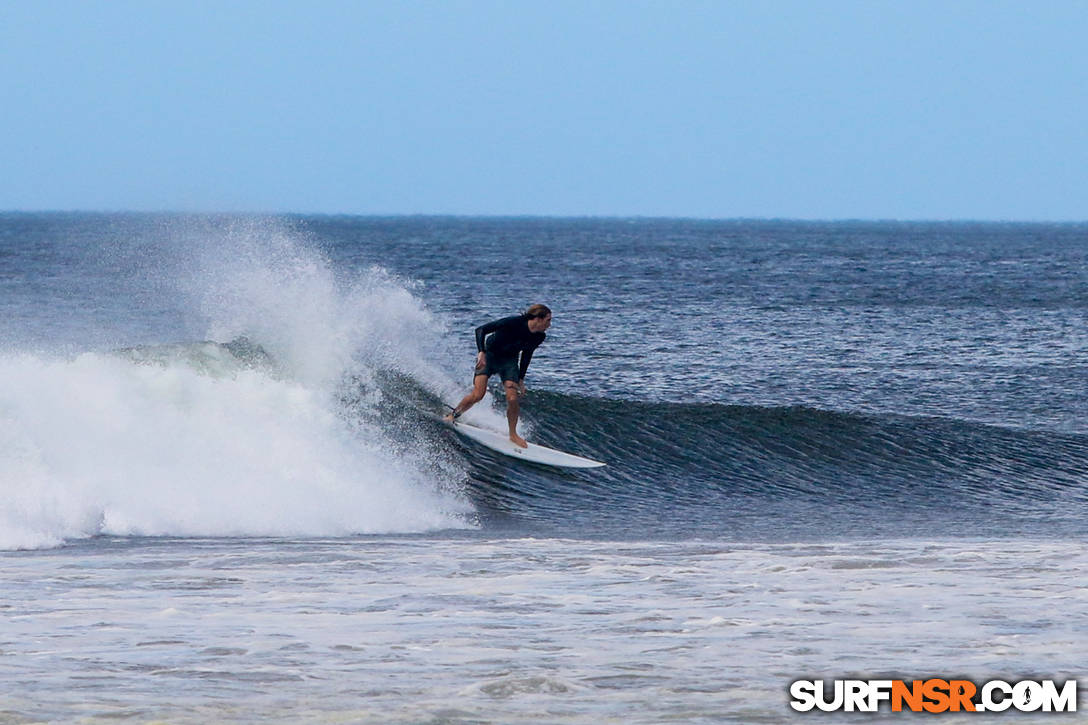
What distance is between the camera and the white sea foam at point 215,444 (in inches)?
421

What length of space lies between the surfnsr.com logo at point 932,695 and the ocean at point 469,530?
105mm

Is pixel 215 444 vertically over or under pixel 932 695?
over

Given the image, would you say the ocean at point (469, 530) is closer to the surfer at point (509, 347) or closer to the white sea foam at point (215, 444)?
the white sea foam at point (215, 444)

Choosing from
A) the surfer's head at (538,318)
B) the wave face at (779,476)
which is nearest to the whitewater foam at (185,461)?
the wave face at (779,476)

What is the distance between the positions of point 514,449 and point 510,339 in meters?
1.44

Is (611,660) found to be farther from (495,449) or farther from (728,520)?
(495,449)

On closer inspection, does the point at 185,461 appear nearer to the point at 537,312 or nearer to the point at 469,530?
the point at 469,530

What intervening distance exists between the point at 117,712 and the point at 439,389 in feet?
34.2

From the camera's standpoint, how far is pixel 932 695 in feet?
19.9

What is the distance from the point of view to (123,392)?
1284 cm

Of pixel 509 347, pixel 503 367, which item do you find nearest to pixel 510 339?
pixel 509 347

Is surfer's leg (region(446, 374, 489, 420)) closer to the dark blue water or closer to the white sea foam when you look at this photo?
the dark blue water

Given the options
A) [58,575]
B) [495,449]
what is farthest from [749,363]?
[58,575]

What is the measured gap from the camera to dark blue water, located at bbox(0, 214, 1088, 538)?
1291 cm
